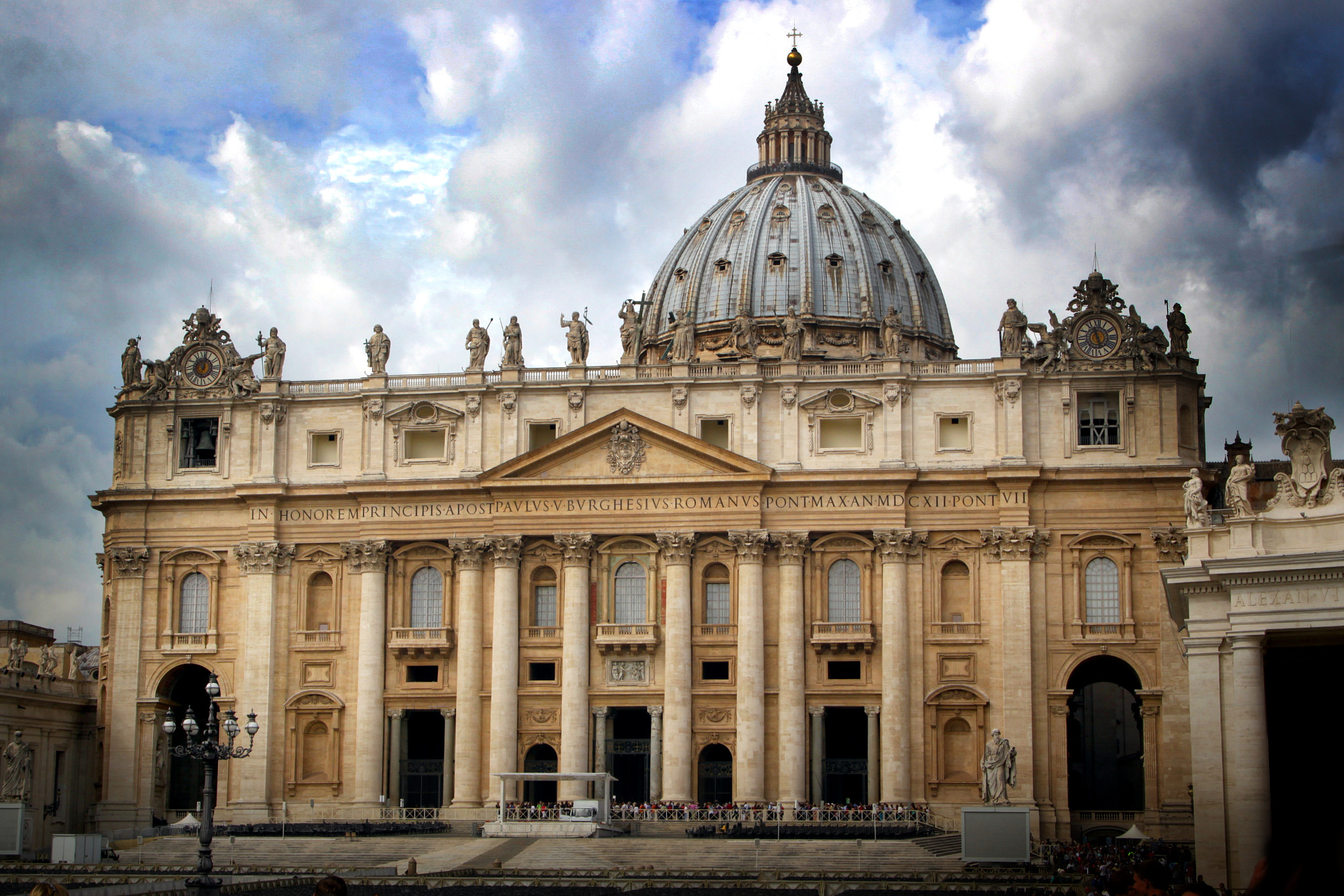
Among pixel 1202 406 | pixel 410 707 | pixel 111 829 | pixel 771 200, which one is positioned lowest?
pixel 111 829

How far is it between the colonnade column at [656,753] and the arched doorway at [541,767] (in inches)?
158

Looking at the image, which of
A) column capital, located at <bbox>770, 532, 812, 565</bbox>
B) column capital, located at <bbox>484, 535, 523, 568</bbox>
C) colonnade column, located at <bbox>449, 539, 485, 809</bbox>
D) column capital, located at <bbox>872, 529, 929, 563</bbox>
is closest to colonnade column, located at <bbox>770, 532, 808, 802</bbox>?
column capital, located at <bbox>770, 532, 812, 565</bbox>

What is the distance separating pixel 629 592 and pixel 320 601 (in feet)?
43.8

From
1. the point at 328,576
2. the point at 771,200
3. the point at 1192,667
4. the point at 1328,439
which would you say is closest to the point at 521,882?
the point at 1192,667

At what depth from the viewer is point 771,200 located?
4473 inches

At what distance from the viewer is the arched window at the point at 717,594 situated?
67.8 metres

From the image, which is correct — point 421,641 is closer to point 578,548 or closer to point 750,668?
point 578,548

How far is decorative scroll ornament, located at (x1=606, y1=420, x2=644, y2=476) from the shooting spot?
67.5 meters

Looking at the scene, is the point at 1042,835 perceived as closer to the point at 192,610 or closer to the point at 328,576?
the point at 328,576

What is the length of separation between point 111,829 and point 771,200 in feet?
208

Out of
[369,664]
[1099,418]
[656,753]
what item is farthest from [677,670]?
[1099,418]

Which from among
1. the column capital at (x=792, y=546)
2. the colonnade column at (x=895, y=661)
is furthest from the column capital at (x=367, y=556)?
the colonnade column at (x=895, y=661)

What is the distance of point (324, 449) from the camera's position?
7156cm

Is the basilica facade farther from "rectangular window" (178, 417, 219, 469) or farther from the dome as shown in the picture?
the dome
